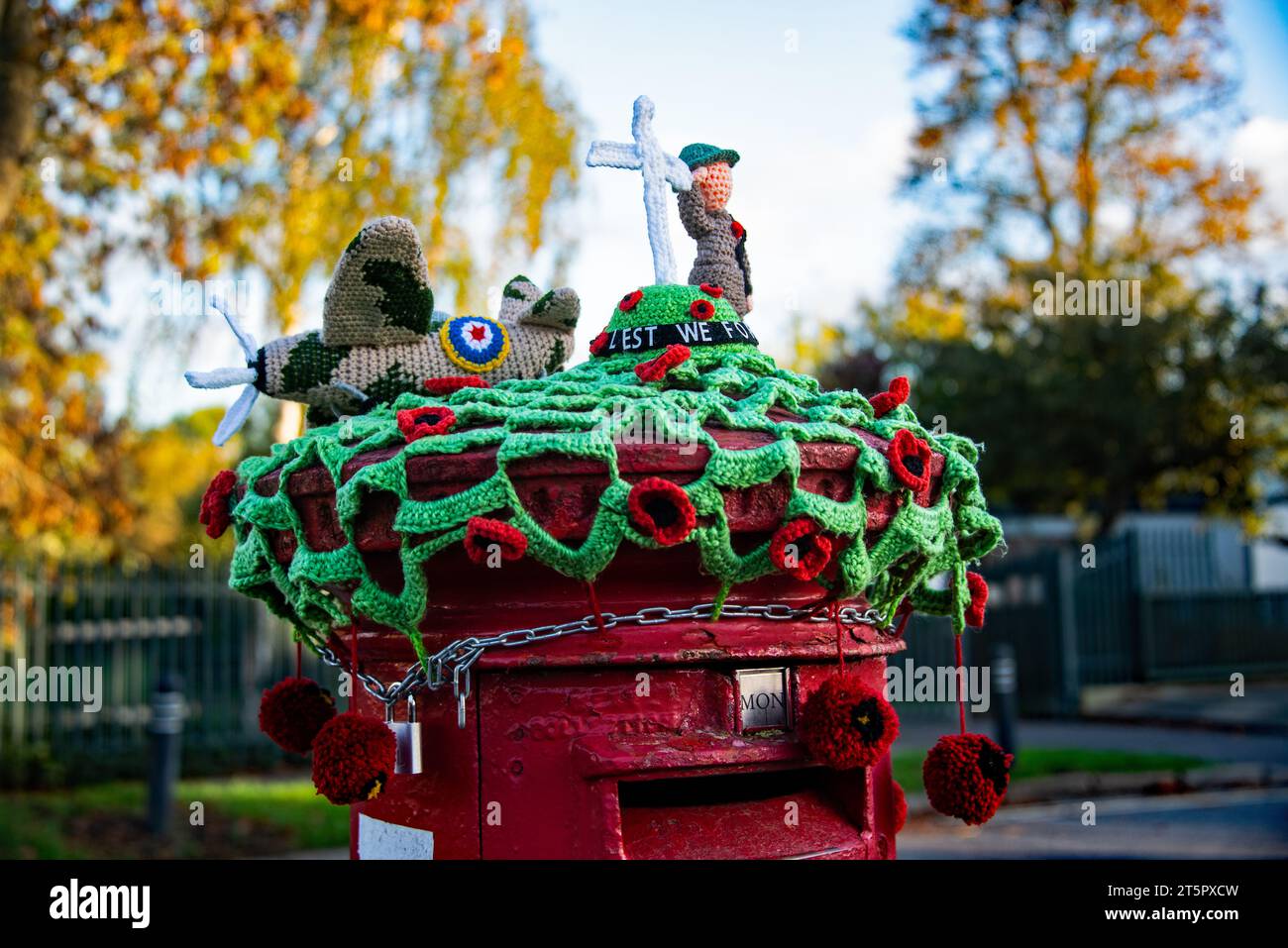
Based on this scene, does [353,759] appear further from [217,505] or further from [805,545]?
[805,545]

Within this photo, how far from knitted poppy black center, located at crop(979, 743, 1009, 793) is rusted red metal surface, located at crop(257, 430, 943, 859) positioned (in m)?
0.24

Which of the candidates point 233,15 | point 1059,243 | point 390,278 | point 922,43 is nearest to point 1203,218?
point 1059,243

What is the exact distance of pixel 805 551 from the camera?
1702 mm

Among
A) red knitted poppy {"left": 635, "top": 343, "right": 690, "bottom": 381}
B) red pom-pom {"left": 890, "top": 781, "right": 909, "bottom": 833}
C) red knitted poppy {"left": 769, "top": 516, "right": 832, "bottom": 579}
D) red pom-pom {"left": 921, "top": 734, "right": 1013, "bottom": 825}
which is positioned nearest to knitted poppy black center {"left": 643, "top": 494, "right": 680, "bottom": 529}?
red knitted poppy {"left": 769, "top": 516, "right": 832, "bottom": 579}

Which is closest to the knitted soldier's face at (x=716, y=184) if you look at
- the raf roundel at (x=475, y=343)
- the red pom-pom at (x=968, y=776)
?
the raf roundel at (x=475, y=343)

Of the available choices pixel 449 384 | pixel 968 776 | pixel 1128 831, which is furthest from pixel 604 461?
pixel 1128 831

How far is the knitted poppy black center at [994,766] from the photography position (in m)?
1.92

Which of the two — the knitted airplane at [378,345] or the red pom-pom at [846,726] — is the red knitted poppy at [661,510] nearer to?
the red pom-pom at [846,726]

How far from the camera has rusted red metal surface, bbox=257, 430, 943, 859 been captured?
169 centimetres

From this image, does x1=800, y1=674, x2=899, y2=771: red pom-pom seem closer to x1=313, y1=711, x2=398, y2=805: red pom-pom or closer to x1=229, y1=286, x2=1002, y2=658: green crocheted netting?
x1=229, y1=286, x2=1002, y2=658: green crocheted netting

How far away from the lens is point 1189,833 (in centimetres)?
710

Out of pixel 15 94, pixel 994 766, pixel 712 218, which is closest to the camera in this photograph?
pixel 994 766

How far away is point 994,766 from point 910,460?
0.53 meters
